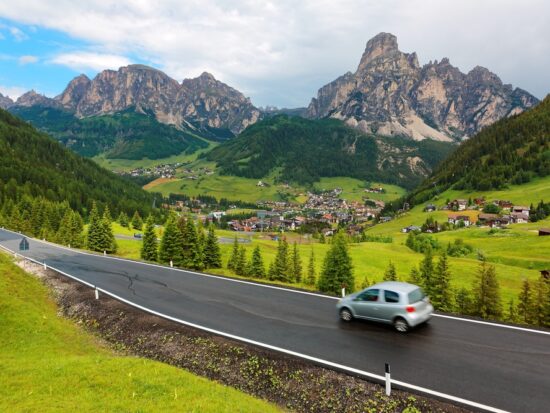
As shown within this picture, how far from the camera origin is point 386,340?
16.3 meters

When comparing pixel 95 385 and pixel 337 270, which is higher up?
pixel 95 385

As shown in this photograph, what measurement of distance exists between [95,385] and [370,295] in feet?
43.4

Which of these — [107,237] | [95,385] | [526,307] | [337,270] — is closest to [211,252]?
[337,270]

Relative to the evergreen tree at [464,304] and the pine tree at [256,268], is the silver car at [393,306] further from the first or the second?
the pine tree at [256,268]

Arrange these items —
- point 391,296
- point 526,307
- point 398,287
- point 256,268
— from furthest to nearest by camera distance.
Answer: point 256,268 → point 526,307 → point 398,287 → point 391,296

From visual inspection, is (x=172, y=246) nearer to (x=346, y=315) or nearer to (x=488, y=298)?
(x=346, y=315)

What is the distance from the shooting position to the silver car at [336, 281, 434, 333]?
16750 millimetres

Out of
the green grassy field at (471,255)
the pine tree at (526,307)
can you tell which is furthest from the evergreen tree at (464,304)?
the green grassy field at (471,255)

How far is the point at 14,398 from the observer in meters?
12.1

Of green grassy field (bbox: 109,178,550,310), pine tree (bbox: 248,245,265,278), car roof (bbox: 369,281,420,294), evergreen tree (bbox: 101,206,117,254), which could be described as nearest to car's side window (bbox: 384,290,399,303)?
car roof (bbox: 369,281,420,294)

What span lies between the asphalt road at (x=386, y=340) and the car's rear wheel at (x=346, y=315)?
483mm

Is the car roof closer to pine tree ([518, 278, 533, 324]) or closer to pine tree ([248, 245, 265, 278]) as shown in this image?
pine tree ([518, 278, 533, 324])

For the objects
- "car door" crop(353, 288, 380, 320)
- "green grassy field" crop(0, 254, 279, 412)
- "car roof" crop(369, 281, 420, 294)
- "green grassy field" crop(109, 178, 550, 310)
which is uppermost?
"car roof" crop(369, 281, 420, 294)

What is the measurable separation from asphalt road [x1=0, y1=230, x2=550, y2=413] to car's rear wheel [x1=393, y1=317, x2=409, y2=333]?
373 mm
